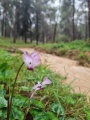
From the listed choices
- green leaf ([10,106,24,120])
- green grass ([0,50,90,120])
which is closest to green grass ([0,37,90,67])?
green grass ([0,50,90,120])

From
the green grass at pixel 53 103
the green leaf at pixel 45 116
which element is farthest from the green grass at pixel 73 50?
the green leaf at pixel 45 116

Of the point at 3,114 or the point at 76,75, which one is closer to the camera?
the point at 3,114

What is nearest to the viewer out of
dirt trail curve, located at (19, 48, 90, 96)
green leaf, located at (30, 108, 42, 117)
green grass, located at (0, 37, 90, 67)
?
green leaf, located at (30, 108, 42, 117)

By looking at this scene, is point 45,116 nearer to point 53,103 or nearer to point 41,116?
point 41,116

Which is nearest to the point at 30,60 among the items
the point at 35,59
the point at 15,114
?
the point at 35,59

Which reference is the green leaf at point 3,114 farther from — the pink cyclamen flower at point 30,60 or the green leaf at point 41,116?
the pink cyclamen flower at point 30,60

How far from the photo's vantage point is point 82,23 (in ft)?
155

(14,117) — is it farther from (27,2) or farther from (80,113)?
(27,2)

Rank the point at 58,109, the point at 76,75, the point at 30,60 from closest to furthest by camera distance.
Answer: the point at 30,60, the point at 58,109, the point at 76,75

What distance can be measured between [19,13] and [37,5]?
3.10 m

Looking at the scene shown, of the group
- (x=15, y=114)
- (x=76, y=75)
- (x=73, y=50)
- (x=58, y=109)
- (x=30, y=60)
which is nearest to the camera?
(x=30, y=60)

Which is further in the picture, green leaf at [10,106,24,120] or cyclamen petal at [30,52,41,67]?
green leaf at [10,106,24,120]

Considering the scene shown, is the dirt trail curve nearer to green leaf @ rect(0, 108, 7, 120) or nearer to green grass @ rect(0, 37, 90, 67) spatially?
green leaf @ rect(0, 108, 7, 120)

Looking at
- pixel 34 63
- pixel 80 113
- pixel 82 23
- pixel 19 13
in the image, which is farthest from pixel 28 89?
pixel 82 23
